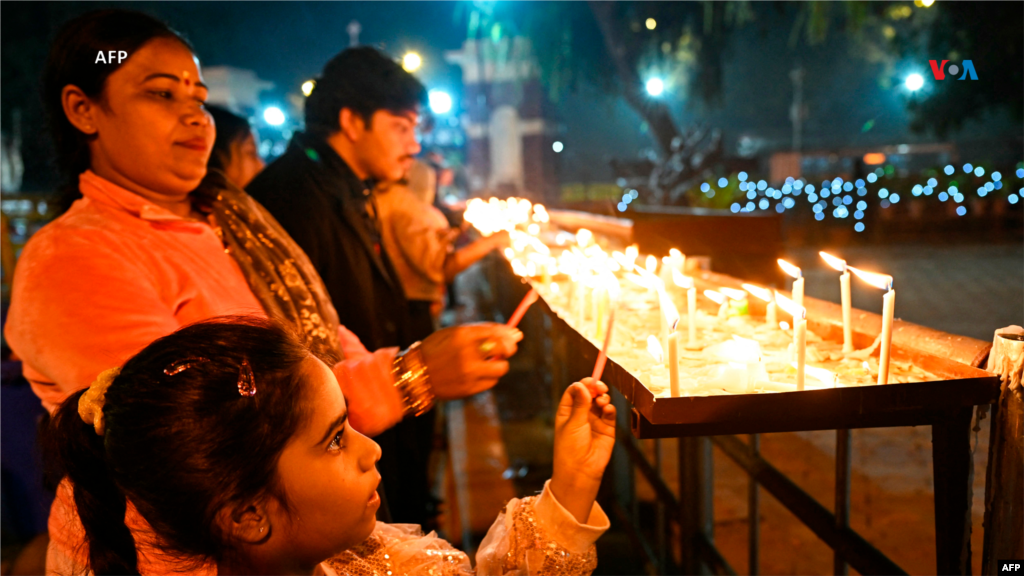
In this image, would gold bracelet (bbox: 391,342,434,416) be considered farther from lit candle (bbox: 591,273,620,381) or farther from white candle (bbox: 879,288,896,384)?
white candle (bbox: 879,288,896,384)

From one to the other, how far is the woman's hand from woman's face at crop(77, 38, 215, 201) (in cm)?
106

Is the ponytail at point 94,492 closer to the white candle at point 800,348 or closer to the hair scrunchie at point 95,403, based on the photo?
the hair scrunchie at point 95,403

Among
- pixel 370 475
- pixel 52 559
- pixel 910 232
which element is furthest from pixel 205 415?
pixel 910 232

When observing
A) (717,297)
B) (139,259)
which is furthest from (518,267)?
(139,259)

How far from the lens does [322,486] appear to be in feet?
3.53

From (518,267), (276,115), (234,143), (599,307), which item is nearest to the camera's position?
(599,307)

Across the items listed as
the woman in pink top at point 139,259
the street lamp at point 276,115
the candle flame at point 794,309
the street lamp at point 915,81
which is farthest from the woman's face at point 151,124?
the street lamp at point 915,81

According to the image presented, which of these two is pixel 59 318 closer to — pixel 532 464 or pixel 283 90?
pixel 532 464

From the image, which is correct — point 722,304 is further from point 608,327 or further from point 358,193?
point 358,193

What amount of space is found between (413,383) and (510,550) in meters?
0.40

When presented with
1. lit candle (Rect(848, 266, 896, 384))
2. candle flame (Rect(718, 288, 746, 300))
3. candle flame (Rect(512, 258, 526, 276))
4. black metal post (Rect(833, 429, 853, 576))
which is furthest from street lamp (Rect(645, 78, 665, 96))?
lit candle (Rect(848, 266, 896, 384))

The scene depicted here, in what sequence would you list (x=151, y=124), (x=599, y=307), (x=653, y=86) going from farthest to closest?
(x=653, y=86), (x=599, y=307), (x=151, y=124)

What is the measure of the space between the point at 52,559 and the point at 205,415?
0.65 m

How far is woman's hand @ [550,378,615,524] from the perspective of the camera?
4.02 feet
